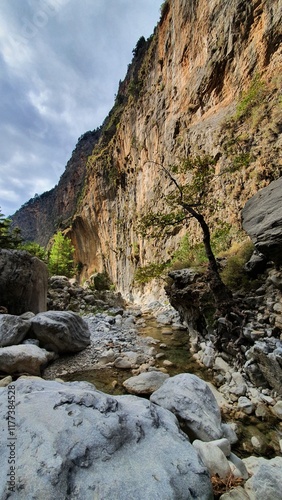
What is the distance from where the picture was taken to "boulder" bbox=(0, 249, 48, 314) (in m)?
7.21

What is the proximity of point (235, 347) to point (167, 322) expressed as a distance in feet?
18.8

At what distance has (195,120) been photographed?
55.3 feet

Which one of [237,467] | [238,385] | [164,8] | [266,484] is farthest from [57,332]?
[164,8]

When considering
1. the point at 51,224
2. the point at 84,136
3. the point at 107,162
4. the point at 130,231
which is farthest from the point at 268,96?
the point at 51,224

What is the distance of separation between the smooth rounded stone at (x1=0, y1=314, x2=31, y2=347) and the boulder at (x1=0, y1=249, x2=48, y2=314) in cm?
215

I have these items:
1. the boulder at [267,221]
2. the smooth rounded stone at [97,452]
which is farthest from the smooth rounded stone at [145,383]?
the boulder at [267,221]

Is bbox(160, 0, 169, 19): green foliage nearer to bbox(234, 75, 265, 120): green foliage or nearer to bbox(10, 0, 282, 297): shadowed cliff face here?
bbox(10, 0, 282, 297): shadowed cliff face

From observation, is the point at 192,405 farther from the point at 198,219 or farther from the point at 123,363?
the point at 198,219

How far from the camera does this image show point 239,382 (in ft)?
12.7

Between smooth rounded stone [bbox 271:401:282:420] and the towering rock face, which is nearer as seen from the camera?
smooth rounded stone [bbox 271:401:282:420]

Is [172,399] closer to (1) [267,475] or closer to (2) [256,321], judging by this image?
(1) [267,475]

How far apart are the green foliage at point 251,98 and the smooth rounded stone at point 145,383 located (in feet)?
44.2

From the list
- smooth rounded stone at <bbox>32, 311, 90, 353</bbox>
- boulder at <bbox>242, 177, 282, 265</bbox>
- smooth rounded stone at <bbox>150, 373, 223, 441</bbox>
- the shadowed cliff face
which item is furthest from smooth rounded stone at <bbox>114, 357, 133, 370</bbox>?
the shadowed cliff face

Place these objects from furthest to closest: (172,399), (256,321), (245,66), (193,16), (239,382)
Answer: (193,16) → (245,66) → (256,321) → (239,382) → (172,399)
